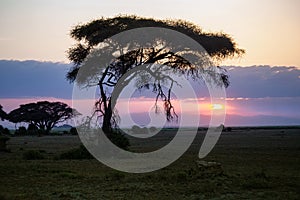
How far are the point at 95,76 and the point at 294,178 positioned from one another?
17637 millimetres

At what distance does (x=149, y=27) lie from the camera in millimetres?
30844

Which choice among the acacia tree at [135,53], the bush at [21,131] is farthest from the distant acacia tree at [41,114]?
the acacia tree at [135,53]

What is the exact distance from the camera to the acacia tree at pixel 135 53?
30391 mm

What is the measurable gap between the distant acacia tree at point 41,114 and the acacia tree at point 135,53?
70.0 m

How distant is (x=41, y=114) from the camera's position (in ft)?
328

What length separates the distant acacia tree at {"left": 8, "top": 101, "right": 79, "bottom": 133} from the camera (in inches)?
3932

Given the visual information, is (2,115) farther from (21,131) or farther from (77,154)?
(77,154)

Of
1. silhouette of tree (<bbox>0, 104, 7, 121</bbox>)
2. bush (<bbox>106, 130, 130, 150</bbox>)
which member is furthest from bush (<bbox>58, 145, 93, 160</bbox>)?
silhouette of tree (<bbox>0, 104, 7, 121</bbox>)

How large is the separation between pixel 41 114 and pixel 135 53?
240ft

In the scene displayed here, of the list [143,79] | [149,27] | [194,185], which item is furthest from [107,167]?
[149,27]

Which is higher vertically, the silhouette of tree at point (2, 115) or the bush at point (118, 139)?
the silhouette of tree at point (2, 115)

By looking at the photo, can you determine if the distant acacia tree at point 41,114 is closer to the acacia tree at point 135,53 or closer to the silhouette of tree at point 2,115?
the silhouette of tree at point 2,115

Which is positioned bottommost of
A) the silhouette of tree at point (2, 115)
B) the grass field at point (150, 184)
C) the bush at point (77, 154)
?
the grass field at point (150, 184)

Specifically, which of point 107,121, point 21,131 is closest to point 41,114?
point 21,131
